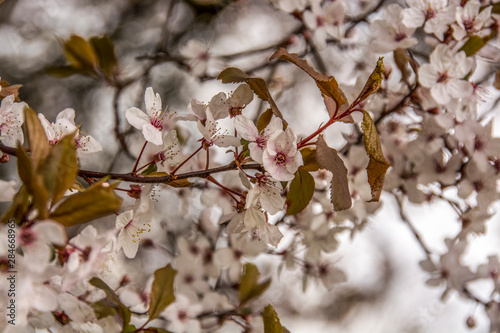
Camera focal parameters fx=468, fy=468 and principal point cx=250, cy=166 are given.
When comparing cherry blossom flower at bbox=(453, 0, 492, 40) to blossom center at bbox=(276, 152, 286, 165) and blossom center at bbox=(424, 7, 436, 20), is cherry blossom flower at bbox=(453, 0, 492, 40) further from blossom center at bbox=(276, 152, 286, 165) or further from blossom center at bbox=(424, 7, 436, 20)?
blossom center at bbox=(276, 152, 286, 165)

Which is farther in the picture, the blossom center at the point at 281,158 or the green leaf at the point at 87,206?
the blossom center at the point at 281,158

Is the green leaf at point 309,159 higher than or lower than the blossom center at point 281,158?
lower

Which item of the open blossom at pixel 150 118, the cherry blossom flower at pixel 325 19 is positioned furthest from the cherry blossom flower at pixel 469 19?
the open blossom at pixel 150 118

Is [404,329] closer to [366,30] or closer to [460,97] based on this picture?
[366,30]

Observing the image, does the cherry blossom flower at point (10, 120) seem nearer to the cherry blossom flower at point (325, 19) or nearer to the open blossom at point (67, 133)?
the open blossom at point (67, 133)

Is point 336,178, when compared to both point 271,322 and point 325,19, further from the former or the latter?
point 325,19
